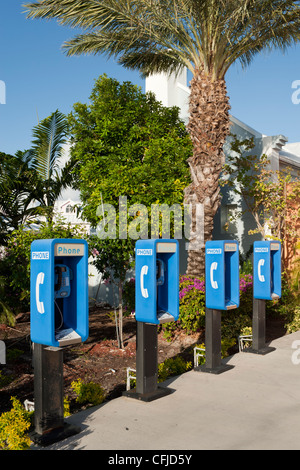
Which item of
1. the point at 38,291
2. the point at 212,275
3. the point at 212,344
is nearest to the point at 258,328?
the point at 212,344

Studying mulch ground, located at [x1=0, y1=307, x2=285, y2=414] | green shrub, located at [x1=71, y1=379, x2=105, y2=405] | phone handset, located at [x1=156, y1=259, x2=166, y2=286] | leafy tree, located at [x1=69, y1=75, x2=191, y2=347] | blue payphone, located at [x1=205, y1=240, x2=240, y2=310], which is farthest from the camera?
leafy tree, located at [x1=69, y1=75, x2=191, y2=347]

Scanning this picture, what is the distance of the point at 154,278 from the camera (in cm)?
532

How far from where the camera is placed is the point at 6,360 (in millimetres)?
8273

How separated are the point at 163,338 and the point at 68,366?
2270 millimetres

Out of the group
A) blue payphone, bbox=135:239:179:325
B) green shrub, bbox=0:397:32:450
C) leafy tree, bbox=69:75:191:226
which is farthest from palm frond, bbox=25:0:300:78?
green shrub, bbox=0:397:32:450

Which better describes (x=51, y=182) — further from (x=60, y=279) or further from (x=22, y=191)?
(x=60, y=279)

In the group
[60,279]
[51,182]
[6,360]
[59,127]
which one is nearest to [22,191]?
[51,182]

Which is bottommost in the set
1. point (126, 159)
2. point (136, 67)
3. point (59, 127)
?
point (126, 159)

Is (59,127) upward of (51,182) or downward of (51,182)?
upward

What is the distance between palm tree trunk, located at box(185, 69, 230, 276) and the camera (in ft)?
34.6

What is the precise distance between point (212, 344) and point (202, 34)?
687cm

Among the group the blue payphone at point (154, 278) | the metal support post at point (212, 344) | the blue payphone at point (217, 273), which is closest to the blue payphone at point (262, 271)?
the blue payphone at point (217, 273)

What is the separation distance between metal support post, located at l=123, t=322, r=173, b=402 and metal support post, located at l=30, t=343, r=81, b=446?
1.10 meters

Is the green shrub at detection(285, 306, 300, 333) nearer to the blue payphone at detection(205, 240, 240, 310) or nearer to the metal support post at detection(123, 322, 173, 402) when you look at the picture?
the blue payphone at detection(205, 240, 240, 310)
